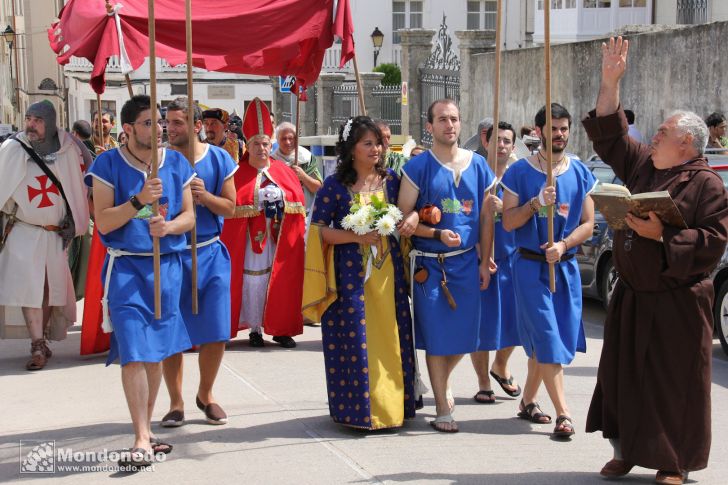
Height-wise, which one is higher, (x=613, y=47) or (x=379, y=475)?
(x=613, y=47)

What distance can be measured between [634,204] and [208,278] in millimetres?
2669

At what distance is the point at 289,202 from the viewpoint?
10000 millimetres

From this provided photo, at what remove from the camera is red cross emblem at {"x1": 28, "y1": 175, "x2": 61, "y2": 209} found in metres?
9.02

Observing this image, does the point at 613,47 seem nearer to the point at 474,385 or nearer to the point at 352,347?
the point at 352,347

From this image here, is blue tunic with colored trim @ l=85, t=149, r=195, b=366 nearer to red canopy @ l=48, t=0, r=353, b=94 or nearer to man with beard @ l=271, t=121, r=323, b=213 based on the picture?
red canopy @ l=48, t=0, r=353, b=94

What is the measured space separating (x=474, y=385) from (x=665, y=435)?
110 inches

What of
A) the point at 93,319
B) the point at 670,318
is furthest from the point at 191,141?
the point at 93,319

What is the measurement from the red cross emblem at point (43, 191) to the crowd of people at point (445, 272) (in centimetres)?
196

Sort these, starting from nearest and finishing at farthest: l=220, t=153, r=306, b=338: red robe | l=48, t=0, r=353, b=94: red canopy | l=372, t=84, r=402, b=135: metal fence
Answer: l=48, t=0, r=353, b=94: red canopy
l=220, t=153, r=306, b=338: red robe
l=372, t=84, r=402, b=135: metal fence

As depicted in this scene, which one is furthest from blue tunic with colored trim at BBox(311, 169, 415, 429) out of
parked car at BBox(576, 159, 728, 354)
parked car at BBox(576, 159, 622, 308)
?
parked car at BBox(576, 159, 622, 308)

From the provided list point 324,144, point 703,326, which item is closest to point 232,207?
point 703,326

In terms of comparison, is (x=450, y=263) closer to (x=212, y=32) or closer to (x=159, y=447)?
(x=159, y=447)

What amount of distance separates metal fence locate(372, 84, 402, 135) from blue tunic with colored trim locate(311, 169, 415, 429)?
78.0ft

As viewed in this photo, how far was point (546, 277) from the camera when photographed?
691 centimetres
